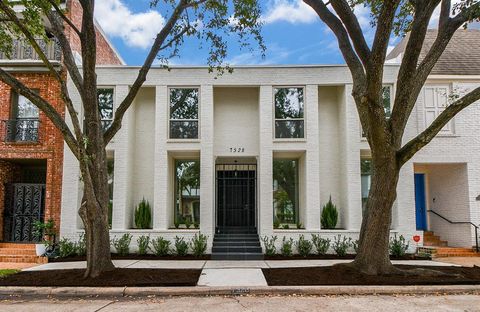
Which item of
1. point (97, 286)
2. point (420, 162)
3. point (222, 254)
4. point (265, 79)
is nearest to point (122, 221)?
point (222, 254)

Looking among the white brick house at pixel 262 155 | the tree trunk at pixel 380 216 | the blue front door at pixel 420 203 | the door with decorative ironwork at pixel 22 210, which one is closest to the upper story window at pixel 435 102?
the white brick house at pixel 262 155

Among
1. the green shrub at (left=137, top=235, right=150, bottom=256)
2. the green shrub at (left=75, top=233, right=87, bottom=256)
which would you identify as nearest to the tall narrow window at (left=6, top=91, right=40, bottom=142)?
the green shrub at (left=75, top=233, right=87, bottom=256)

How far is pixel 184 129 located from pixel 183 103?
37.8 inches

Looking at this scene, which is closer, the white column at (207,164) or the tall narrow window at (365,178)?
the white column at (207,164)

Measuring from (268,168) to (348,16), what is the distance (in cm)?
581

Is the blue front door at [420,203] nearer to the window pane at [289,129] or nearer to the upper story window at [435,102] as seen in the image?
the upper story window at [435,102]

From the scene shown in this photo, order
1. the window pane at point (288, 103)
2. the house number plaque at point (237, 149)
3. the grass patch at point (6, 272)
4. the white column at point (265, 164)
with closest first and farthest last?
the grass patch at point (6, 272) → the white column at point (265, 164) → the window pane at point (288, 103) → the house number plaque at point (237, 149)

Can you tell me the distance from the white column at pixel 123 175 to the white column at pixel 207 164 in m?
2.57

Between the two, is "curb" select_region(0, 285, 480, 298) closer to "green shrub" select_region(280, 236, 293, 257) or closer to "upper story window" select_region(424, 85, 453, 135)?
"green shrub" select_region(280, 236, 293, 257)

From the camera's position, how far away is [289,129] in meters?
13.0

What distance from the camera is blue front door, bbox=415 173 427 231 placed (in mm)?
14078

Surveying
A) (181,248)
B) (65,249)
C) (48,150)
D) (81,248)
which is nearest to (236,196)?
(181,248)

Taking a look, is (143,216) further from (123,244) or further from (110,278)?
(110,278)

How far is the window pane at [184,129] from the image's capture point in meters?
12.9
